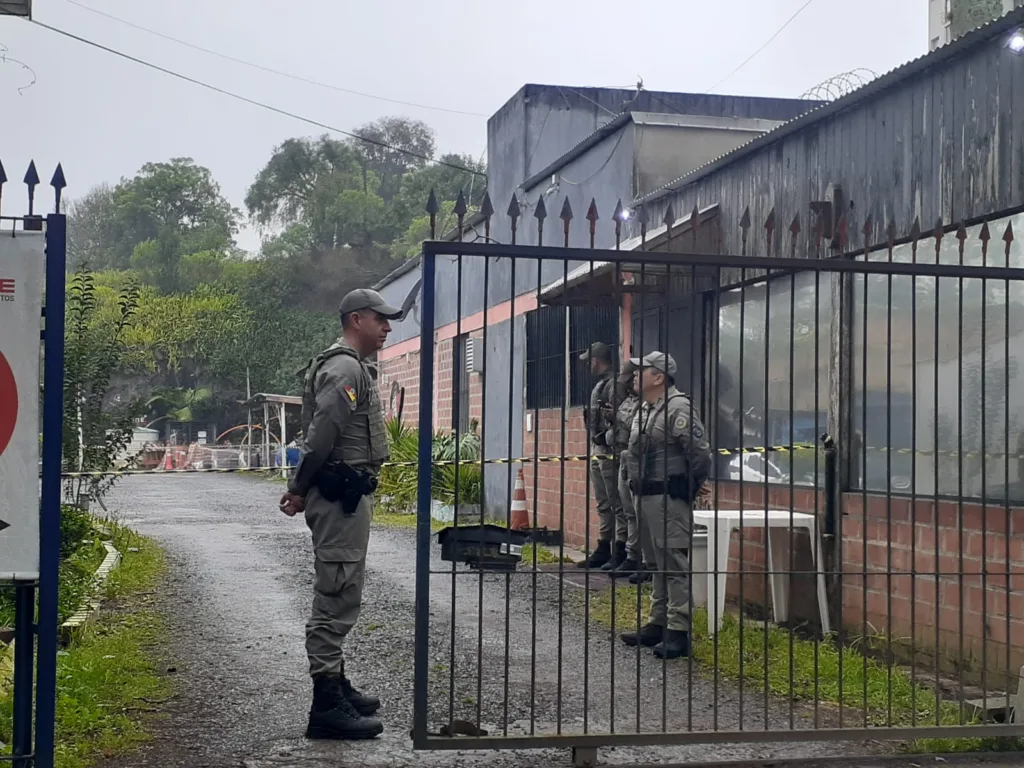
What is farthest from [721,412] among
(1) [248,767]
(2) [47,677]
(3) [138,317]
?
(3) [138,317]

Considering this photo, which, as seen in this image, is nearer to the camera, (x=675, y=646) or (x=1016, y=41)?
(x=1016, y=41)

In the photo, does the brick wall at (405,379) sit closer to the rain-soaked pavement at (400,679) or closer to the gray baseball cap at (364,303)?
the rain-soaked pavement at (400,679)

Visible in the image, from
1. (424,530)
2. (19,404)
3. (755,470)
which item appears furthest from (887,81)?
(19,404)

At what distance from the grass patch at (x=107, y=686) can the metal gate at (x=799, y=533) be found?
4.57 ft

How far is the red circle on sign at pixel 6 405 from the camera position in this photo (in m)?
3.95

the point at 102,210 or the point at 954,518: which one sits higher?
the point at 102,210

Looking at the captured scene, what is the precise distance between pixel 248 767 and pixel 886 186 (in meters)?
5.18

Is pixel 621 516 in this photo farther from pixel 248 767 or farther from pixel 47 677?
pixel 47 677

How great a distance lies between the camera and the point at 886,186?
7660 mm

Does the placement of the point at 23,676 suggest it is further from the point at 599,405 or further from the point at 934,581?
the point at 599,405

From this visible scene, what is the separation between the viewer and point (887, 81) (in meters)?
7.52

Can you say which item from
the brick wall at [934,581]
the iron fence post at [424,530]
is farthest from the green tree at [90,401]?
the iron fence post at [424,530]

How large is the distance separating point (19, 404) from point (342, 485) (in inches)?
69.8

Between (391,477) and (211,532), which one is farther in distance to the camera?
(391,477)
